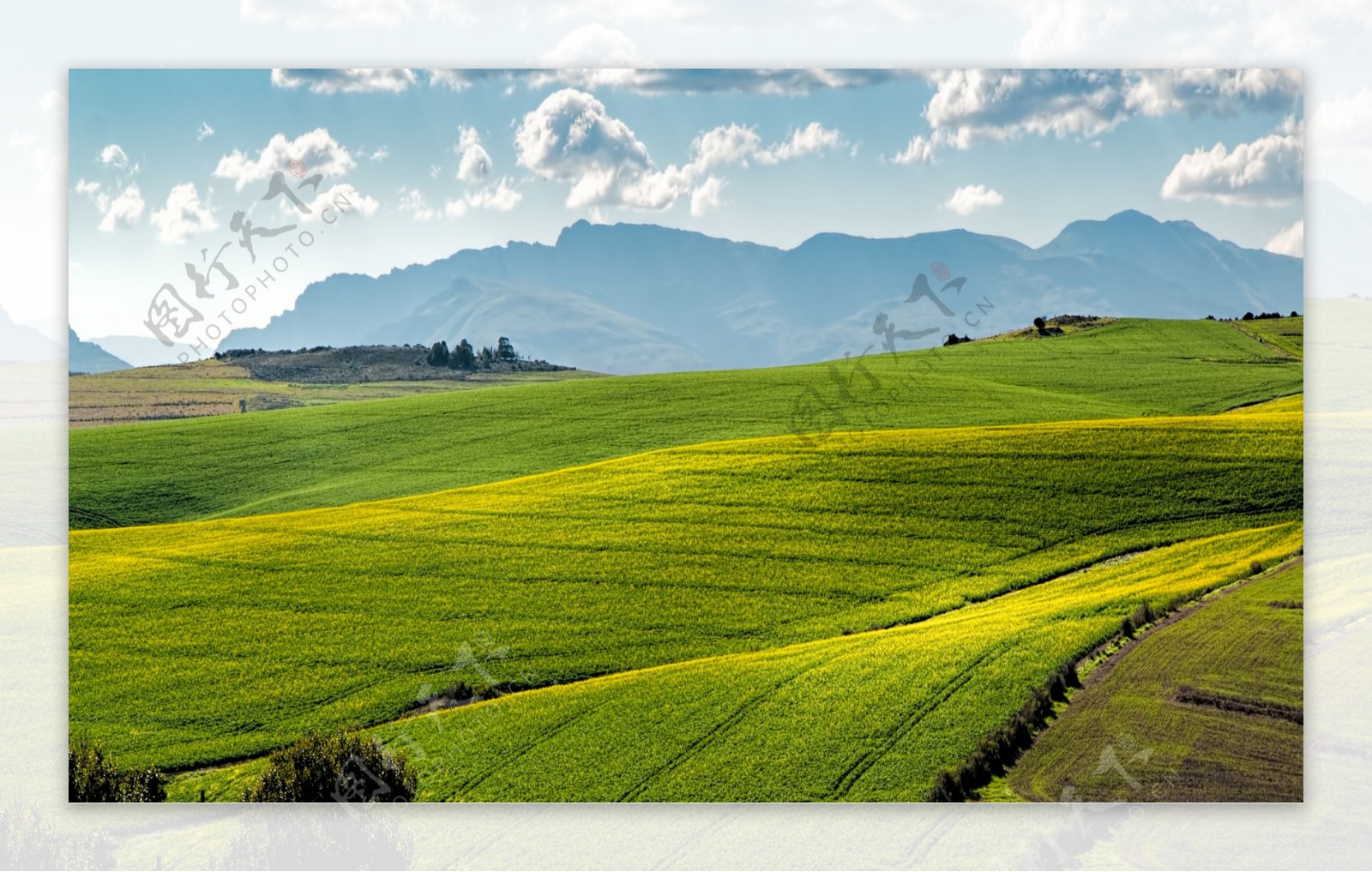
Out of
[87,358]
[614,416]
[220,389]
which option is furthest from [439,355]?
[87,358]

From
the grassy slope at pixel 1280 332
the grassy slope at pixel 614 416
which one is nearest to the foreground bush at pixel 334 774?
Answer: the grassy slope at pixel 614 416

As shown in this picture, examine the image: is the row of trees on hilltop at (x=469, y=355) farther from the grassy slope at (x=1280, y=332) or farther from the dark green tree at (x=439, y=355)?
the grassy slope at (x=1280, y=332)

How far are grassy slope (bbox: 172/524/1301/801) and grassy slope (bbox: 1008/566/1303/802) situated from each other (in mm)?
411

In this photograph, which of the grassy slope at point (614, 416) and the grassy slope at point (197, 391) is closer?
the grassy slope at point (197, 391)

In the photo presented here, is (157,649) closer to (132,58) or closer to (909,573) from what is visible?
(132,58)

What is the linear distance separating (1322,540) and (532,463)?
8.32m

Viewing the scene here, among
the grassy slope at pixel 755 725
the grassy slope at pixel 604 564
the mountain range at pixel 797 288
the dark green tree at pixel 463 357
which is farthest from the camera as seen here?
the dark green tree at pixel 463 357

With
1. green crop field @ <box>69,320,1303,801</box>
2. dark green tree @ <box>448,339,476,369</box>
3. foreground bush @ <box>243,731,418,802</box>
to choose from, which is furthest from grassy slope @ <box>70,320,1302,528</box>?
foreground bush @ <box>243,731,418,802</box>

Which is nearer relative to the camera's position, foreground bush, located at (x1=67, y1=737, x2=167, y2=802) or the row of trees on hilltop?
foreground bush, located at (x1=67, y1=737, x2=167, y2=802)

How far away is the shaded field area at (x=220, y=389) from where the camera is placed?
10094 mm

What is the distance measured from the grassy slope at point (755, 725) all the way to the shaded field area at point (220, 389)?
12.3 ft

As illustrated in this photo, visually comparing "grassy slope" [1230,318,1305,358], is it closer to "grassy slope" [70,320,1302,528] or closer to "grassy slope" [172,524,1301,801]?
"grassy slope" [70,320,1302,528]

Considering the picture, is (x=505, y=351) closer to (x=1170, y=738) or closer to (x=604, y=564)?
(x=604, y=564)

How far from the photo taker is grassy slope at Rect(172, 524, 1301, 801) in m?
8.50
